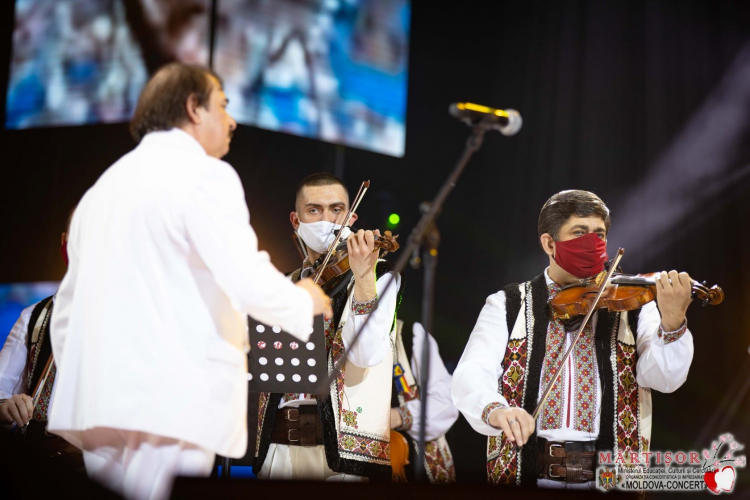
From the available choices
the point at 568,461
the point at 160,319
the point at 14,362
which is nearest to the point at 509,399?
the point at 568,461

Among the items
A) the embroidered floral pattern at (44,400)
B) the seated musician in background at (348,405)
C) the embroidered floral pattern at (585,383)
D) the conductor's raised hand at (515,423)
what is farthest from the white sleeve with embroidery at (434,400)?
the embroidered floral pattern at (44,400)

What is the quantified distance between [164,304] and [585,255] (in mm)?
1991

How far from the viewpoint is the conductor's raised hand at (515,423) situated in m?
2.98

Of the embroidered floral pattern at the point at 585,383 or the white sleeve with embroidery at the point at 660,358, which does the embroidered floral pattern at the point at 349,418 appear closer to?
the embroidered floral pattern at the point at 585,383

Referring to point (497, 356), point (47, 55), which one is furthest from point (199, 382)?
point (47, 55)

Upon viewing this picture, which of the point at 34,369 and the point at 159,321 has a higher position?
the point at 159,321

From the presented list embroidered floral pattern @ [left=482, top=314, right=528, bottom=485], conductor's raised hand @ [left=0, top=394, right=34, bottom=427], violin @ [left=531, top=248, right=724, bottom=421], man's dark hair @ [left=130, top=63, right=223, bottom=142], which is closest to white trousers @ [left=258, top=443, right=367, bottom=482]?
embroidered floral pattern @ [left=482, top=314, right=528, bottom=485]

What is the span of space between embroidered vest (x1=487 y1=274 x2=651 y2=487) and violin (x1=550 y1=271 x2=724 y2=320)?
128 millimetres

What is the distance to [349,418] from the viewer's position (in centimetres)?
365

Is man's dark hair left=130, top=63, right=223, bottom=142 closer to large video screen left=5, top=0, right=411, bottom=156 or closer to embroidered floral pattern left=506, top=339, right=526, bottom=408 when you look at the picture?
embroidered floral pattern left=506, top=339, right=526, bottom=408

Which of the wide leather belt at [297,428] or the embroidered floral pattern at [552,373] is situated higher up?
the embroidered floral pattern at [552,373]

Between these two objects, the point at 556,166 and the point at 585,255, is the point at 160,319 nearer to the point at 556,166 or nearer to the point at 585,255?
the point at 585,255

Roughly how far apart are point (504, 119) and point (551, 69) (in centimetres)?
289

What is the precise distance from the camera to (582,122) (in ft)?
17.4
